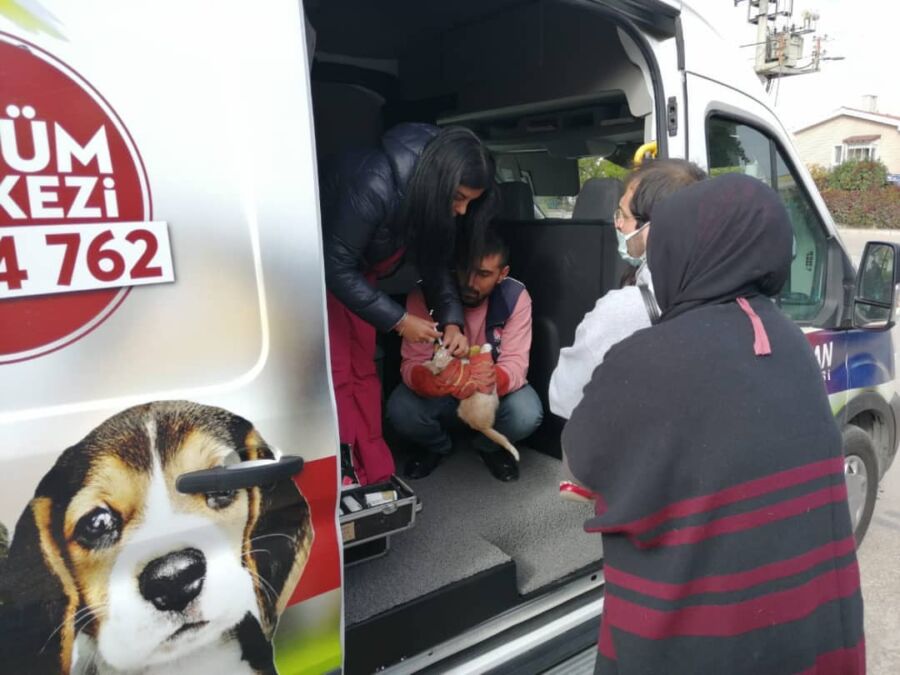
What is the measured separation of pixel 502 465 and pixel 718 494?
173 centimetres

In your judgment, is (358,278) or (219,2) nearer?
(219,2)

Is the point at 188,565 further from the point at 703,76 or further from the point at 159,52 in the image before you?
the point at 703,76

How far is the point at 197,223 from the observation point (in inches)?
45.0

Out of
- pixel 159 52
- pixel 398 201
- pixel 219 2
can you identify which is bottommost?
pixel 398 201

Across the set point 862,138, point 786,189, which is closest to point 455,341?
point 786,189

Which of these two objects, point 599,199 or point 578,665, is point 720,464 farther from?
point 599,199

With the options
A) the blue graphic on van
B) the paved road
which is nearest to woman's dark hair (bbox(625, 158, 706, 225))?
the blue graphic on van

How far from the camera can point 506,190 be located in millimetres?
3203

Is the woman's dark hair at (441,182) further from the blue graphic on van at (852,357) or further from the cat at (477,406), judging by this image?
the blue graphic on van at (852,357)

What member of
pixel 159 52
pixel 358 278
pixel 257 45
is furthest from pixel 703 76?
pixel 159 52

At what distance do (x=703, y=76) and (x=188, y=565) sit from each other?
210 centimetres

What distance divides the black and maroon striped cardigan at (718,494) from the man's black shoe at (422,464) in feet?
5.38

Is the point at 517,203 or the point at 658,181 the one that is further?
the point at 517,203

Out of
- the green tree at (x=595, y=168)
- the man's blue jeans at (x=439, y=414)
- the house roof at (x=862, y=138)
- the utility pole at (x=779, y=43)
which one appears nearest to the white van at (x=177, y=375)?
the man's blue jeans at (x=439, y=414)
